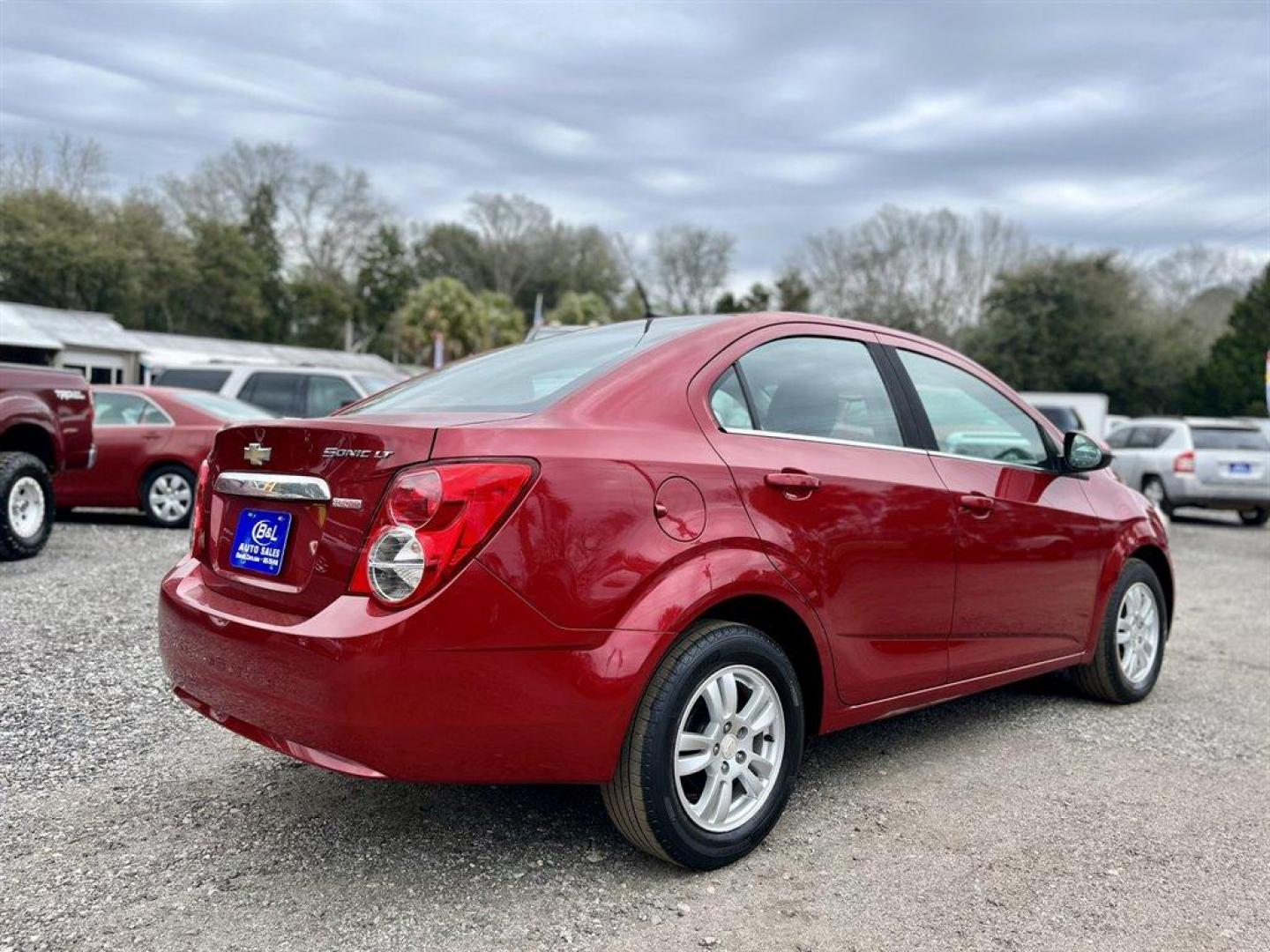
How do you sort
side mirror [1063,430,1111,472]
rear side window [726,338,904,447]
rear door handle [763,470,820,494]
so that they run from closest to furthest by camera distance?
rear door handle [763,470,820,494], rear side window [726,338,904,447], side mirror [1063,430,1111,472]

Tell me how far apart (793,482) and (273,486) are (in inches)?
59.1

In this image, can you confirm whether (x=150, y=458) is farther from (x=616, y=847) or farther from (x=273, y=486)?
(x=616, y=847)

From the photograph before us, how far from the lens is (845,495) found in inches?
128

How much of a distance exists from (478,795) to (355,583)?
1.22m

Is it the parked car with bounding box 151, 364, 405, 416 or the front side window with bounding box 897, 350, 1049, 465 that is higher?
the front side window with bounding box 897, 350, 1049, 465

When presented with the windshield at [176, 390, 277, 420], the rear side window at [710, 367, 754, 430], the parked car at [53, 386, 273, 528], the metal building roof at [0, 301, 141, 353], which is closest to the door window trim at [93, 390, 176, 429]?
the parked car at [53, 386, 273, 528]

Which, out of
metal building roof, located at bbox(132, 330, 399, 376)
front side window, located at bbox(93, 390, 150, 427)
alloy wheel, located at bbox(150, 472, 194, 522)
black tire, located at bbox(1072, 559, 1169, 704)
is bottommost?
alloy wheel, located at bbox(150, 472, 194, 522)

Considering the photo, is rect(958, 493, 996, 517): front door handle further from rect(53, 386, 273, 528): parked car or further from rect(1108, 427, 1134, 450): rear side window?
rect(1108, 427, 1134, 450): rear side window

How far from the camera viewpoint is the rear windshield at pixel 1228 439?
14836 millimetres

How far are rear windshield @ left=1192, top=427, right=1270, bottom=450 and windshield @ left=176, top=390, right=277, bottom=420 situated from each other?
509 inches

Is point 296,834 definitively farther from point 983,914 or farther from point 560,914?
point 983,914

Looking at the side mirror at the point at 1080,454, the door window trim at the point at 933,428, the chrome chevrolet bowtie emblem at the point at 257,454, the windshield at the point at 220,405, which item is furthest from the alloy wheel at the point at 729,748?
the windshield at the point at 220,405

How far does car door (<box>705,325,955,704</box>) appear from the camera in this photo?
3.09 meters

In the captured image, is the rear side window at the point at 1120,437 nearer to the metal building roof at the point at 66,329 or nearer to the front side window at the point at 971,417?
the front side window at the point at 971,417
